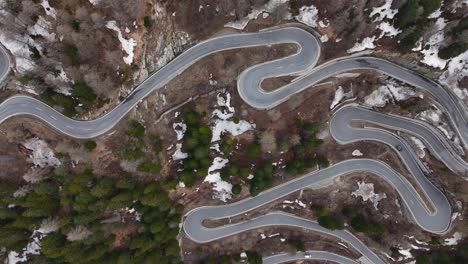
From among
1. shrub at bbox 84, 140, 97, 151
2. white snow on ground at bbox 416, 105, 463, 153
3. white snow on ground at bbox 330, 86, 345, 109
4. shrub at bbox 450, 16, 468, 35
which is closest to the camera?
shrub at bbox 84, 140, 97, 151

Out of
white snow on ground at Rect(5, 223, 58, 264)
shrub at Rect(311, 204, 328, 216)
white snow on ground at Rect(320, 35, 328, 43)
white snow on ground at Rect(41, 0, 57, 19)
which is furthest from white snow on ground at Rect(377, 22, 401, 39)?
white snow on ground at Rect(5, 223, 58, 264)

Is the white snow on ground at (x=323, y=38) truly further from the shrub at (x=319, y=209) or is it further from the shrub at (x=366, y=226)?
the shrub at (x=366, y=226)

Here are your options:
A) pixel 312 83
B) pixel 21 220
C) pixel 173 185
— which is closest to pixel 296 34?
pixel 312 83

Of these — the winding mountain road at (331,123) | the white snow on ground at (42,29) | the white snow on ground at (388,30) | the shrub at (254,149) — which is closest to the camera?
the white snow on ground at (42,29)

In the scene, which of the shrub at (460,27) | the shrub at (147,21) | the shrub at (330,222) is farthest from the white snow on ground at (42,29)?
the shrub at (460,27)

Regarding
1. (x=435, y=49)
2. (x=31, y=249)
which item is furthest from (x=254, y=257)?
(x=435, y=49)

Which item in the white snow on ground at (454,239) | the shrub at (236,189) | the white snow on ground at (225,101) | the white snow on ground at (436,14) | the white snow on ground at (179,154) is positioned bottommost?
the white snow on ground at (454,239)

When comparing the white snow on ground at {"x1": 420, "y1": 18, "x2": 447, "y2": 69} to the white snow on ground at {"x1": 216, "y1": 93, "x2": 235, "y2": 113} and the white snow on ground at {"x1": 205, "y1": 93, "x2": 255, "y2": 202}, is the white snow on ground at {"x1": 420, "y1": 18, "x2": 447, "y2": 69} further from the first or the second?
the white snow on ground at {"x1": 216, "y1": 93, "x2": 235, "y2": 113}
